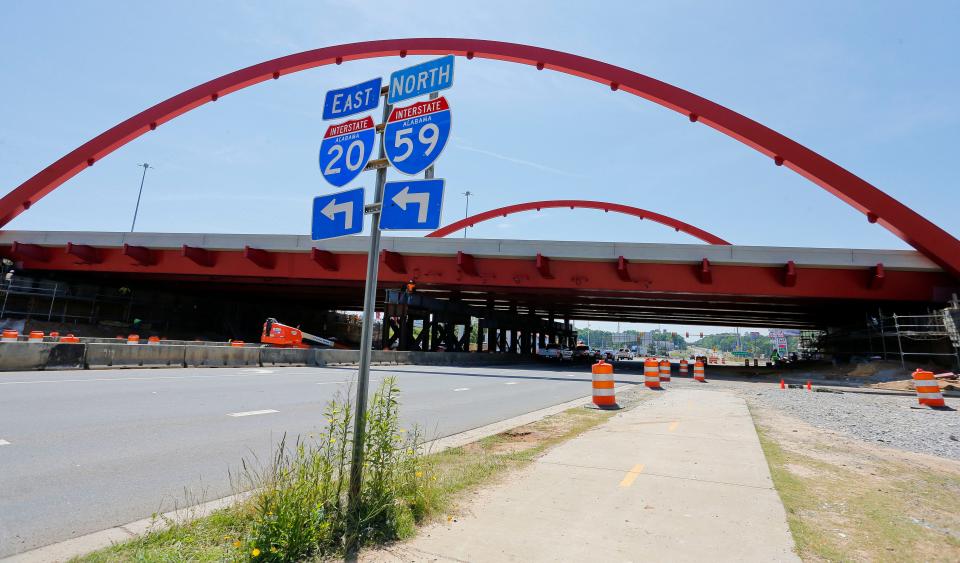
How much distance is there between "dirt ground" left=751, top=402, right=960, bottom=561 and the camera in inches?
139

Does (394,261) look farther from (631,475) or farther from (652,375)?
(631,475)

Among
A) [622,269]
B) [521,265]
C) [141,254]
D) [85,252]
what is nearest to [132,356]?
[141,254]

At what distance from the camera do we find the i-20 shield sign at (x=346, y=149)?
4383 millimetres

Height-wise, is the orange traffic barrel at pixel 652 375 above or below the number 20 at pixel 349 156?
below

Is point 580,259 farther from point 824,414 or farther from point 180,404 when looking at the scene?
point 180,404

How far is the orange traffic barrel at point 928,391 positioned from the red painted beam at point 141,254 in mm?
40688

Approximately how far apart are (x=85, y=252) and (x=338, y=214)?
40.2 meters

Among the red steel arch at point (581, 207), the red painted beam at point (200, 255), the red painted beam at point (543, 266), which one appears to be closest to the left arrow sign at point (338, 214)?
the red painted beam at point (543, 266)

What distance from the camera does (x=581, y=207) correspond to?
6569cm

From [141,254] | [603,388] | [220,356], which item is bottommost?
[603,388]

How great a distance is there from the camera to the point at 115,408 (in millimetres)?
8859

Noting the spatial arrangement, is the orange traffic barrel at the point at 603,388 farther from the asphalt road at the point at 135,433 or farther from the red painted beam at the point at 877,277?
the red painted beam at the point at 877,277

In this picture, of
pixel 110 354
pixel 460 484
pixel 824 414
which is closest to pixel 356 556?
pixel 460 484

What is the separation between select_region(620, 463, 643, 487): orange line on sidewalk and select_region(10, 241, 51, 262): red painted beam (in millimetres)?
44933
